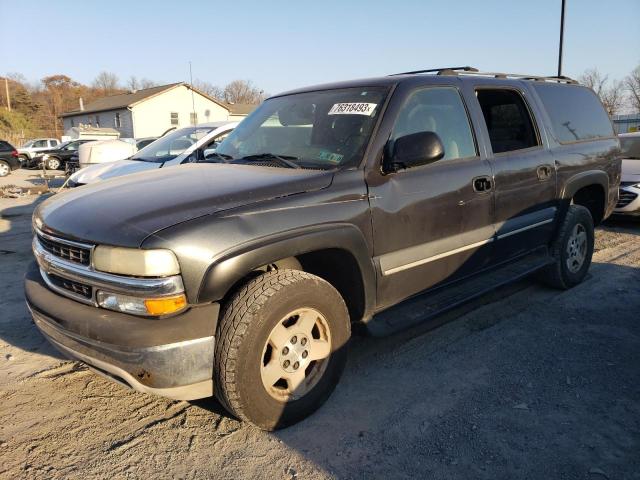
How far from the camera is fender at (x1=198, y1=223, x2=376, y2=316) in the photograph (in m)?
2.40

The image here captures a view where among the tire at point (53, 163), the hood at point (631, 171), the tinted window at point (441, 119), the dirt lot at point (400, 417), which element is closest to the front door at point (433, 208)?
the tinted window at point (441, 119)

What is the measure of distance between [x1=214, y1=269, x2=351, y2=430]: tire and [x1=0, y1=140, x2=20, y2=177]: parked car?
23607 millimetres

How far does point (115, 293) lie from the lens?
7.91ft

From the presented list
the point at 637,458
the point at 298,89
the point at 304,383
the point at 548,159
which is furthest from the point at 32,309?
the point at 548,159

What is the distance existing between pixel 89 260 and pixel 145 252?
0.40 metres

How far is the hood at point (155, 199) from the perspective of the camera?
2443 mm


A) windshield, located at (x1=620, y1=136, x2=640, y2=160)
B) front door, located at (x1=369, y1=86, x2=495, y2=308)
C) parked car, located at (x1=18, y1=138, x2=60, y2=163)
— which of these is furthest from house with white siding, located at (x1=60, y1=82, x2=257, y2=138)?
front door, located at (x1=369, y1=86, x2=495, y2=308)

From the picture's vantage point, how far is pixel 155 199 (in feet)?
8.84

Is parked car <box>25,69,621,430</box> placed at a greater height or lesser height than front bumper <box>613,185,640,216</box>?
greater

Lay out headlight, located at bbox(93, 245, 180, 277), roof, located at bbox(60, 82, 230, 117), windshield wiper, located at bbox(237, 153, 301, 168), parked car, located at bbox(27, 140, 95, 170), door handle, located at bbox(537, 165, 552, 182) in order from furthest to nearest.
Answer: roof, located at bbox(60, 82, 230, 117) → parked car, located at bbox(27, 140, 95, 170) → door handle, located at bbox(537, 165, 552, 182) → windshield wiper, located at bbox(237, 153, 301, 168) → headlight, located at bbox(93, 245, 180, 277)

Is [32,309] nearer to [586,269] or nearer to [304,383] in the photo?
[304,383]

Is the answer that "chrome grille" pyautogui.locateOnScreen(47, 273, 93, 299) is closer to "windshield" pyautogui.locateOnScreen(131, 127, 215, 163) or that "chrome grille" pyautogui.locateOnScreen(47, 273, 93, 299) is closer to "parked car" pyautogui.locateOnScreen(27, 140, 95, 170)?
"windshield" pyautogui.locateOnScreen(131, 127, 215, 163)

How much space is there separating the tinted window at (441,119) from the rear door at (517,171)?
0.74 ft

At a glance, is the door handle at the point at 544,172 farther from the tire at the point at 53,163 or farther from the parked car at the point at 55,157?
the tire at the point at 53,163
